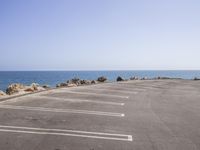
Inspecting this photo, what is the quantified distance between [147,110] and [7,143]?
6.92 m

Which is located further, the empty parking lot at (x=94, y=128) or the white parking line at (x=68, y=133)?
the white parking line at (x=68, y=133)

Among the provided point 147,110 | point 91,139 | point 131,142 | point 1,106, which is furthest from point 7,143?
point 147,110

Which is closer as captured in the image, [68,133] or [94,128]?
[68,133]

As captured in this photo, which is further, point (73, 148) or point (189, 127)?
point (189, 127)

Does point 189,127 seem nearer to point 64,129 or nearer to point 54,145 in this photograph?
point 64,129

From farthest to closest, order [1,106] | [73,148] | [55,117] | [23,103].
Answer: [23,103] → [1,106] → [55,117] → [73,148]

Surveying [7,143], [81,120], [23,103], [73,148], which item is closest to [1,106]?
[23,103]

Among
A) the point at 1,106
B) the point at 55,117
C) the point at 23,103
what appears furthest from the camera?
the point at 23,103

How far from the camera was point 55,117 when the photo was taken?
9.78m

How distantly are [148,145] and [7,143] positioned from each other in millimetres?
3133

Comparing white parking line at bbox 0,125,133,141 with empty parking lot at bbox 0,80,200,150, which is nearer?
empty parking lot at bbox 0,80,200,150

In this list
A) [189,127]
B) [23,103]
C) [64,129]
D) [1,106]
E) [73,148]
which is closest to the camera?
[73,148]

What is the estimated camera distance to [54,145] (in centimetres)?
656

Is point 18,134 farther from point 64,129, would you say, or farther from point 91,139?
point 91,139
